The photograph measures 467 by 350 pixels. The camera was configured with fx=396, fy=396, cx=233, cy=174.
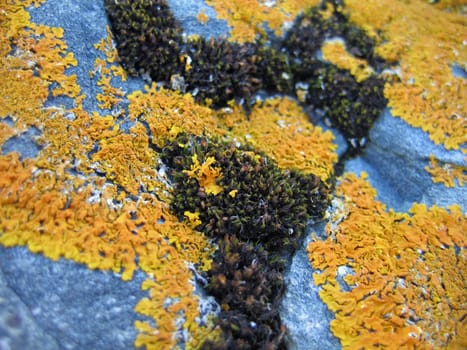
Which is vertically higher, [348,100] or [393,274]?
[348,100]

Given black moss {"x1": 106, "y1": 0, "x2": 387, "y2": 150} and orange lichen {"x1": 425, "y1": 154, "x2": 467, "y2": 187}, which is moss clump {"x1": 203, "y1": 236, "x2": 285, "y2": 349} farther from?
orange lichen {"x1": 425, "y1": 154, "x2": 467, "y2": 187}

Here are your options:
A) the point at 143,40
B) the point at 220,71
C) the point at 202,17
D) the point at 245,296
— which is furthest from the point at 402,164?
the point at 143,40

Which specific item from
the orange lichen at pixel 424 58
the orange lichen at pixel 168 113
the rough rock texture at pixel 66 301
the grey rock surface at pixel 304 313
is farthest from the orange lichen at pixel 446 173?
the rough rock texture at pixel 66 301

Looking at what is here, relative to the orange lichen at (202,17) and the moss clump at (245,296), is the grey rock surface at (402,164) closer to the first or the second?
the moss clump at (245,296)

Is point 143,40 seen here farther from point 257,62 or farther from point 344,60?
point 344,60

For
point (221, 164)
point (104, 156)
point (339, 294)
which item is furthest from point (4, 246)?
point (339, 294)

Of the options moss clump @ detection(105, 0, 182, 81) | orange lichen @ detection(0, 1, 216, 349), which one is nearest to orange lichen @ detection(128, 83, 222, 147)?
orange lichen @ detection(0, 1, 216, 349)

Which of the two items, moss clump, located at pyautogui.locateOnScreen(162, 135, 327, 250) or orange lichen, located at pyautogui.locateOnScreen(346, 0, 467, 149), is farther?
orange lichen, located at pyautogui.locateOnScreen(346, 0, 467, 149)
